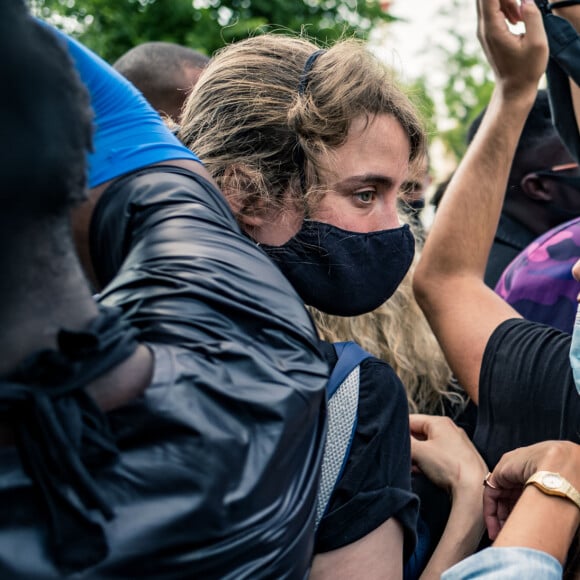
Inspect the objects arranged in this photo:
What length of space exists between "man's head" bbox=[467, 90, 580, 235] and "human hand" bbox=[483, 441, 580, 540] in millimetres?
1962

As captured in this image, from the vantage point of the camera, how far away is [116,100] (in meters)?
1.46

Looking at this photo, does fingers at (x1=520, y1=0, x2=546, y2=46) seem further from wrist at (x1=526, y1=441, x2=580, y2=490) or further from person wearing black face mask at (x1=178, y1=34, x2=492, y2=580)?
wrist at (x1=526, y1=441, x2=580, y2=490)

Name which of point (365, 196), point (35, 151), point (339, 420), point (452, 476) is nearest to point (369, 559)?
point (339, 420)

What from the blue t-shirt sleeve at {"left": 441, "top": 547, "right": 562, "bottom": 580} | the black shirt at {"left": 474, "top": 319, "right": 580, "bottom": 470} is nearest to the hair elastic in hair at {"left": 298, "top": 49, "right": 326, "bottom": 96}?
the black shirt at {"left": 474, "top": 319, "right": 580, "bottom": 470}

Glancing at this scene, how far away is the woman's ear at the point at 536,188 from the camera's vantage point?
3750 millimetres

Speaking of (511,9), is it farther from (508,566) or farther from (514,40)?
(508,566)

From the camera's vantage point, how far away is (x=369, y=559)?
68.5 inches

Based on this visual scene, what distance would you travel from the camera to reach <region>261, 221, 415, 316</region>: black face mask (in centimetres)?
191

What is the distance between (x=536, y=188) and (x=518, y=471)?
2.11 metres

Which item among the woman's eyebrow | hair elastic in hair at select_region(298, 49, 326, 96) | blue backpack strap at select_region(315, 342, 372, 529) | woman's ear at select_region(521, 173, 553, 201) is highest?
hair elastic in hair at select_region(298, 49, 326, 96)

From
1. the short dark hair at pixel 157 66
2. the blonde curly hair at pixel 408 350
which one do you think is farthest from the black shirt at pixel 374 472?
the short dark hair at pixel 157 66

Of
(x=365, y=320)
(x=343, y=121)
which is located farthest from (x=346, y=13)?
(x=343, y=121)

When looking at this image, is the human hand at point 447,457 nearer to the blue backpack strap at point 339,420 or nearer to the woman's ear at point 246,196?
the blue backpack strap at point 339,420

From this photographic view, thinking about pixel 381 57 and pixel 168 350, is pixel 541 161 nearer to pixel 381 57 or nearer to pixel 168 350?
pixel 381 57
